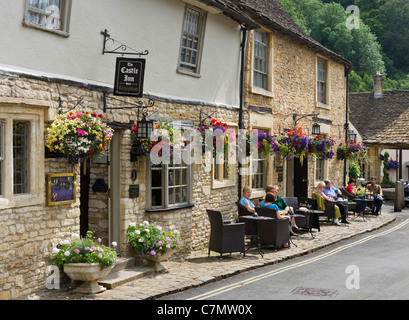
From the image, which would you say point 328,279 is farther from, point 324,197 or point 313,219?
point 324,197

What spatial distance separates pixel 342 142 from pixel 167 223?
13.1m

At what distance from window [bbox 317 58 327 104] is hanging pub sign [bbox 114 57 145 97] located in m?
11.8

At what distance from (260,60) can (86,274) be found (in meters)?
9.57

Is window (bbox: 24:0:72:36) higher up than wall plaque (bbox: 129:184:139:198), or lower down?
higher up

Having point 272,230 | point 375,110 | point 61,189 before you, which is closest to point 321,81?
point 272,230

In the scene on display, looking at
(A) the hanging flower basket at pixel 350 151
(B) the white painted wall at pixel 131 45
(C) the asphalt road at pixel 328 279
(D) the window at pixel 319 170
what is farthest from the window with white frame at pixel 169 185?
(A) the hanging flower basket at pixel 350 151

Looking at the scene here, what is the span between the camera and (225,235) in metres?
11.8

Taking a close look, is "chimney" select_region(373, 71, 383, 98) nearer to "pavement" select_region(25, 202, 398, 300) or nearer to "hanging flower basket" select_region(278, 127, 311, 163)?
"hanging flower basket" select_region(278, 127, 311, 163)

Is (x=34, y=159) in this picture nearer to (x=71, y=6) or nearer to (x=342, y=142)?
(x=71, y=6)

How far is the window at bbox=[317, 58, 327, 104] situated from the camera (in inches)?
802

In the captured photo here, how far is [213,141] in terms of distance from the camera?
12.7 meters

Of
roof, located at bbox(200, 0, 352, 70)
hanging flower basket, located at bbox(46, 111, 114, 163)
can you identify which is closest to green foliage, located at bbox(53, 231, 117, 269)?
hanging flower basket, located at bbox(46, 111, 114, 163)

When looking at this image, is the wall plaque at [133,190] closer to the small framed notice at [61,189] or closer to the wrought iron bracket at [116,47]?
the small framed notice at [61,189]

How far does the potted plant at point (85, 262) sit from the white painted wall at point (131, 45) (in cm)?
278
